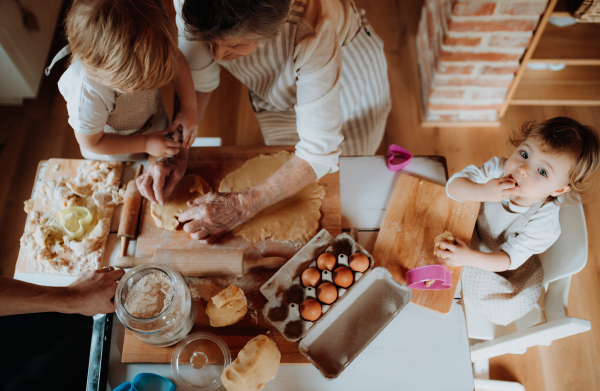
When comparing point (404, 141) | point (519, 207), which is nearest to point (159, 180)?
point (519, 207)

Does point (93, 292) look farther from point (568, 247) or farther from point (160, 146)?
point (568, 247)

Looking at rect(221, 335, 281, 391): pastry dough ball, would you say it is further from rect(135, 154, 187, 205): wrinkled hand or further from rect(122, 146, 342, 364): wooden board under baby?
rect(135, 154, 187, 205): wrinkled hand

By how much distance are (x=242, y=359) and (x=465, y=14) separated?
1522mm

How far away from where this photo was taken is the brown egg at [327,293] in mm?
863

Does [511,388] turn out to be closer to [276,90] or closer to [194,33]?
[276,90]

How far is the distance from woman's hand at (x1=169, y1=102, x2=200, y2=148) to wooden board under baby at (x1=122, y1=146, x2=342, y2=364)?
0.06 m

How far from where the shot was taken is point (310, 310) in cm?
85

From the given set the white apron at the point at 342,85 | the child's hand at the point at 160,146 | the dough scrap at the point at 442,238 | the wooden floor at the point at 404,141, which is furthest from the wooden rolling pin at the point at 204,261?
the wooden floor at the point at 404,141

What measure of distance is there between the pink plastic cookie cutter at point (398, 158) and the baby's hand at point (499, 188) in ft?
0.71

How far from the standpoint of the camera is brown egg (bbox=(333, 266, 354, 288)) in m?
0.88

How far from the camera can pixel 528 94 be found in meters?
1.99

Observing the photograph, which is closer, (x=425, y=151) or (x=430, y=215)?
(x=430, y=215)

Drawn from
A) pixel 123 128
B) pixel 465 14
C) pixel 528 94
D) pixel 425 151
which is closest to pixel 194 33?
pixel 123 128

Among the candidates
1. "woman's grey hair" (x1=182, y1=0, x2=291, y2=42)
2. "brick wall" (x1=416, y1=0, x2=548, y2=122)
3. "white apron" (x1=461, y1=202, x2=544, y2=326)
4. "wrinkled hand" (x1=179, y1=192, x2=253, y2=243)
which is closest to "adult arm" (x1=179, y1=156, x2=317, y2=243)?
"wrinkled hand" (x1=179, y1=192, x2=253, y2=243)
